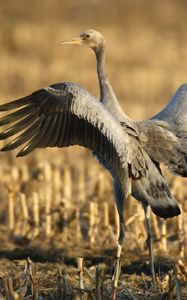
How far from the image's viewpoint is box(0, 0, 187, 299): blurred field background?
30.3ft

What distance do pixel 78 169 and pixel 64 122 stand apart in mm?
5768

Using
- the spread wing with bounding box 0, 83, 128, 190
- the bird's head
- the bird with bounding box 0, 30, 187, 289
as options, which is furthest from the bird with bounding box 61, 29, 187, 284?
the spread wing with bounding box 0, 83, 128, 190

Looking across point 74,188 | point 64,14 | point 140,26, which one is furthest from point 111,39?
point 74,188

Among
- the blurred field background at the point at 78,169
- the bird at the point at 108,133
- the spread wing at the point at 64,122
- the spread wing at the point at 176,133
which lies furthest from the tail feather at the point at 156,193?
the spread wing at the point at 64,122

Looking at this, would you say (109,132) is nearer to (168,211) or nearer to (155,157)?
(155,157)

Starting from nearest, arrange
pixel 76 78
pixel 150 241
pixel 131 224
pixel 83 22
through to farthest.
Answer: pixel 150 241 → pixel 131 224 → pixel 76 78 → pixel 83 22

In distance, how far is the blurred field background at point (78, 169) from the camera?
30.3 feet

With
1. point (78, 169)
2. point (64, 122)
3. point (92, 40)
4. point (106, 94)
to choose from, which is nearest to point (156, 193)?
point (106, 94)

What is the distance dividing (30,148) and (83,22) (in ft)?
62.5

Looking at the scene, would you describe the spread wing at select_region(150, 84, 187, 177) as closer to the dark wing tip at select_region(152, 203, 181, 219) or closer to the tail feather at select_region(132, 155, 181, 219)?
the tail feather at select_region(132, 155, 181, 219)

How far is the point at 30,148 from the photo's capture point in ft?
24.5

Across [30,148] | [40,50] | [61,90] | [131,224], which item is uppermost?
[40,50]

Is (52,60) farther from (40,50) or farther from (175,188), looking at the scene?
(175,188)

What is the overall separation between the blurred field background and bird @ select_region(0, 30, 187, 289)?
2.46 feet
